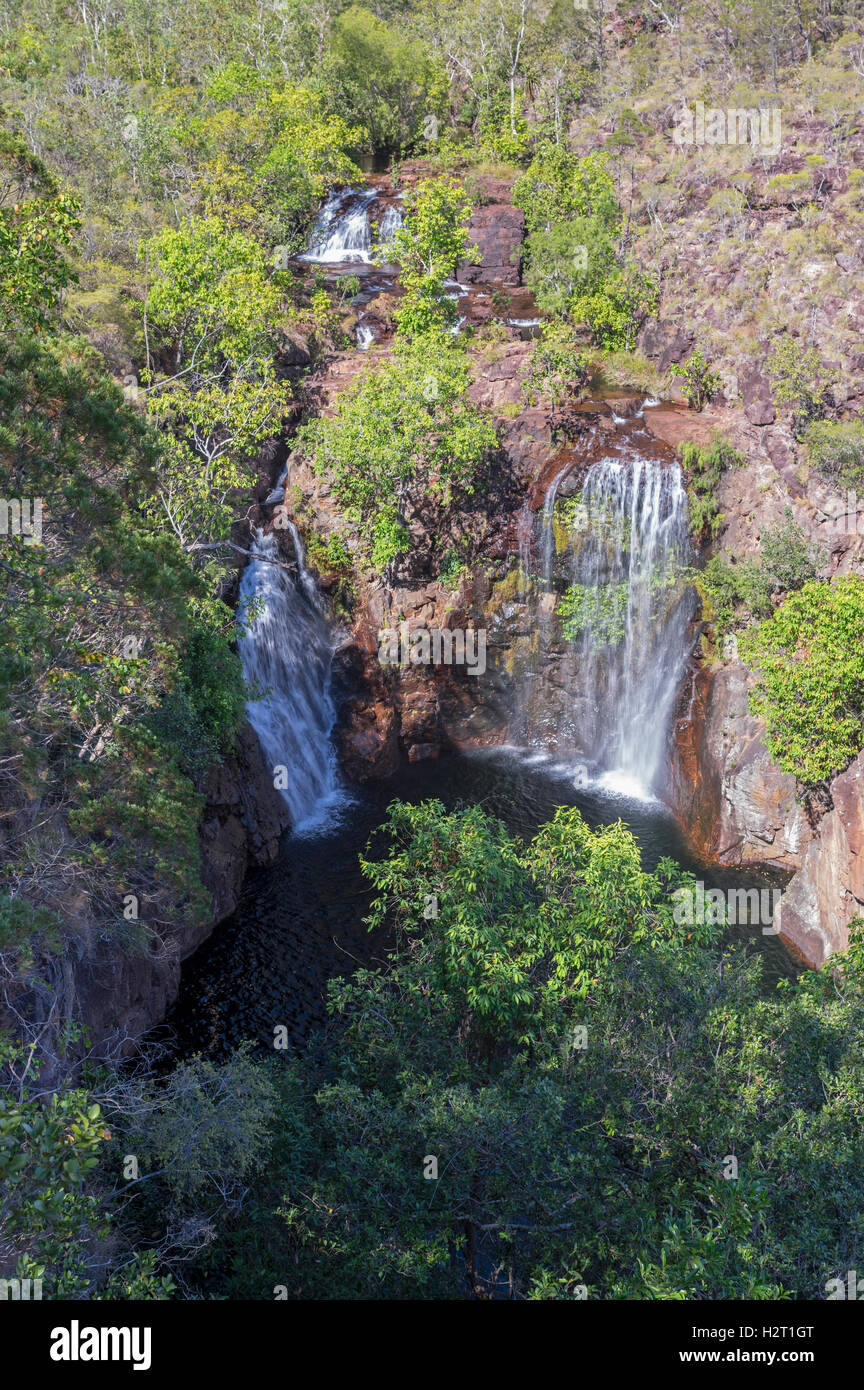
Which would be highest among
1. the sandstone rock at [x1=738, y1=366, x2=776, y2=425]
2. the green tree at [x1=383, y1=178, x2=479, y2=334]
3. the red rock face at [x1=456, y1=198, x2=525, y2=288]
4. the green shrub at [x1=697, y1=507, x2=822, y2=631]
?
the red rock face at [x1=456, y1=198, x2=525, y2=288]

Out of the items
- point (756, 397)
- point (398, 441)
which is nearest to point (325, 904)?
point (398, 441)

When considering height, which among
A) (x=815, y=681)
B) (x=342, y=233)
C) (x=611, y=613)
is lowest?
(x=815, y=681)

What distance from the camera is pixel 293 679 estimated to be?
34625 mm

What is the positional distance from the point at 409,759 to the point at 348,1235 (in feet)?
79.3

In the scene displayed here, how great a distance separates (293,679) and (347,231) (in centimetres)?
2881

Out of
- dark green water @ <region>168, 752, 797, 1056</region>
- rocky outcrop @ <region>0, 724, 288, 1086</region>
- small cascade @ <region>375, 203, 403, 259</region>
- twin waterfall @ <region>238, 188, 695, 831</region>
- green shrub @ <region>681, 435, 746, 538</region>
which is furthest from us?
small cascade @ <region>375, 203, 403, 259</region>

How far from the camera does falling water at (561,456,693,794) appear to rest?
35062 mm

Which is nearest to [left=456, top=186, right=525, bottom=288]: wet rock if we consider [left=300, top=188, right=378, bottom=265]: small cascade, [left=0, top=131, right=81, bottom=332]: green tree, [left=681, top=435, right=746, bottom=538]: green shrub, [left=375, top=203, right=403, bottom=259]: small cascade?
[left=375, top=203, right=403, bottom=259]: small cascade

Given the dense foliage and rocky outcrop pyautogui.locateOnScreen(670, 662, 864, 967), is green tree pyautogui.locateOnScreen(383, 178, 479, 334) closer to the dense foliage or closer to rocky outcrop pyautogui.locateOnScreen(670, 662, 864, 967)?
rocky outcrop pyautogui.locateOnScreen(670, 662, 864, 967)

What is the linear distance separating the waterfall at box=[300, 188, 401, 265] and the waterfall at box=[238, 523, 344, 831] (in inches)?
841

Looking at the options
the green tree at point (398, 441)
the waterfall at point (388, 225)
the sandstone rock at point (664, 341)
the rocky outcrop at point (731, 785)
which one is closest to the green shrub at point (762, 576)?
the rocky outcrop at point (731, 785)

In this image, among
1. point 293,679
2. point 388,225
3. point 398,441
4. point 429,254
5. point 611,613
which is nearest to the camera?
point 398,441

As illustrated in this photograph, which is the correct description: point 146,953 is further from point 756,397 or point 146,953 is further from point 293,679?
point 756,397
